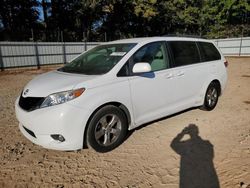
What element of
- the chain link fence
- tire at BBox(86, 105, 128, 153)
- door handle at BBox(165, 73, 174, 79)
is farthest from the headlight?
the chain link fence

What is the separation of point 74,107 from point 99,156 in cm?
88

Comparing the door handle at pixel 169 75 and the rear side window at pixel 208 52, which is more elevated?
the rear side window at pixel 208 52

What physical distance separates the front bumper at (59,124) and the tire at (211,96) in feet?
10.2

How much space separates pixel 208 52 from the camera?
495cm

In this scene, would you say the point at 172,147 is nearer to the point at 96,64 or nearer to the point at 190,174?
the point at 190,174

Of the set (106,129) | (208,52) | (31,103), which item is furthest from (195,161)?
(208,52)

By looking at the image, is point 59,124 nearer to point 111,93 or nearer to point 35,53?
point 111,93

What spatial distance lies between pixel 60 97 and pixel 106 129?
2.74 ft

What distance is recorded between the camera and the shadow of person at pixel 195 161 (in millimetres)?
2576

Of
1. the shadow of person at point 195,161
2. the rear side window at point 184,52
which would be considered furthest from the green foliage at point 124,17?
the shadow of person at point 195,161

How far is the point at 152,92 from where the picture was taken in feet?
12.0

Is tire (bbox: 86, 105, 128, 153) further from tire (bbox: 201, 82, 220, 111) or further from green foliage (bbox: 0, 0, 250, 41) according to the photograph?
green foliage (bbox: 0, 0, 250, 41)

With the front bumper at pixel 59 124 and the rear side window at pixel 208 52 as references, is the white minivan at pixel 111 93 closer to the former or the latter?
the front bumper at pixel 59 124

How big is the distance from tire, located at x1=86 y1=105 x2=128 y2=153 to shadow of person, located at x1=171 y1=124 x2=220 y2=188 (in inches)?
34.8
